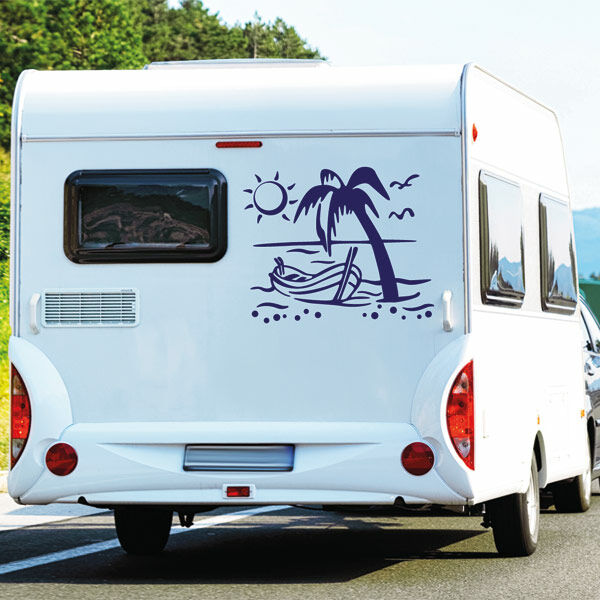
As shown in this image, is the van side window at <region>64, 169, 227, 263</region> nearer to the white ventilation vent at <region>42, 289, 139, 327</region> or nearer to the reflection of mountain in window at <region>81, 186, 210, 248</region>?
the reflection of mountain in window at <region>81, 186, 210, 248</region>

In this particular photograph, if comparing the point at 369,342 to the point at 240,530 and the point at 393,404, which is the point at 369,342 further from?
the point at 240,530

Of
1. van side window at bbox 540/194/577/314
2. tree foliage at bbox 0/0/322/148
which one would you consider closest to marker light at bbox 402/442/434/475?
van side window at bbox 540/194/577/314

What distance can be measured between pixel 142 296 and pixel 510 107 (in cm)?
279

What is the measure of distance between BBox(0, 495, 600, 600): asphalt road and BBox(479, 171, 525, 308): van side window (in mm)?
1676

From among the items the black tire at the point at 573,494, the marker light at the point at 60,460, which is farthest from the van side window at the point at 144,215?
the black tire at the point at 573,494

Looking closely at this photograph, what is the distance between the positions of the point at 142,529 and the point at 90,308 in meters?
2.04

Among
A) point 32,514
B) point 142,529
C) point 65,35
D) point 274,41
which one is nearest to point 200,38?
point 274,41

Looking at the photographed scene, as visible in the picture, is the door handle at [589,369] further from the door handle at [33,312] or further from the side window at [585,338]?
the door handle at [33,312]

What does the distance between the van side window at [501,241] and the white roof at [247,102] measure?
2.00 feet

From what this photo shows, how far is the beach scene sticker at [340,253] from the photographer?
28.9 ft

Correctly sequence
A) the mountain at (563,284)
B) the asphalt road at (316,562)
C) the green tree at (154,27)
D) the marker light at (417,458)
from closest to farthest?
1. the marker light at (417,458)
2. the asphalt road at (316,562)
3. the mountain at (563,284)
4. the green tree at (154,27)

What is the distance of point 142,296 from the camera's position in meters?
8.95

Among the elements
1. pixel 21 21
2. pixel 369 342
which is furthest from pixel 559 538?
pixel 21 21

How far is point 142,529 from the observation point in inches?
408
